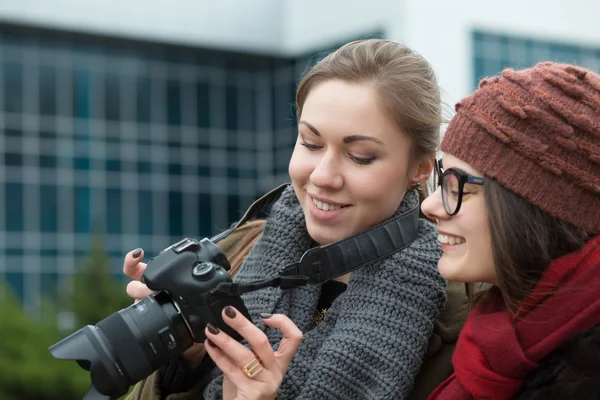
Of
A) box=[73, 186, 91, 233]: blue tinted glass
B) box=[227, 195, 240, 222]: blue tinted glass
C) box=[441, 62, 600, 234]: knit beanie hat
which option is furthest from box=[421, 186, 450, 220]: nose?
box=[227, 195, 240, 222]: blue tinted glass

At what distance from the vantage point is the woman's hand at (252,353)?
97.2 inches

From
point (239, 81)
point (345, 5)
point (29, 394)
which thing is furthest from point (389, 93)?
point (239, 81)

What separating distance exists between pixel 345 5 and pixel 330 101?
24.1m

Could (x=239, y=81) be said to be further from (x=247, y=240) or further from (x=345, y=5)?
(x=247, y=240)

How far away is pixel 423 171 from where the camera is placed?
9.70ft

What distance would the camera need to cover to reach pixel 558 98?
231 cm

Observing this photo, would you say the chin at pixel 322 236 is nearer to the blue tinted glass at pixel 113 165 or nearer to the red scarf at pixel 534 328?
the red scarf at pixel 534 328

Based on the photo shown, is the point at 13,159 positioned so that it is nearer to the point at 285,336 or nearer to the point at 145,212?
the point at 145,212

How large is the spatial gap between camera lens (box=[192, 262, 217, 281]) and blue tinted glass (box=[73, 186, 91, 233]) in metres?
23.6

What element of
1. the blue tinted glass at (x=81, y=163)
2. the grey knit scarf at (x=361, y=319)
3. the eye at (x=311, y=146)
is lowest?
the blue tinted glass at (x=81, y=163)

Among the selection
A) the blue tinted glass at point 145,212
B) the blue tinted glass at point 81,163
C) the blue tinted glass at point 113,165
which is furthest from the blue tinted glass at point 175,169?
the blue tinted glass at point 81,163

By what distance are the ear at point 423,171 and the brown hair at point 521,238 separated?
0.60 m

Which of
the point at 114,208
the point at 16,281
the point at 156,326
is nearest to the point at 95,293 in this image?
the point at 156,326

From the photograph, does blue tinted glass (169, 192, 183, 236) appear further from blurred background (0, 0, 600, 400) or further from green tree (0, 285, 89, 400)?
green tree (0, 285, 89, 400)
